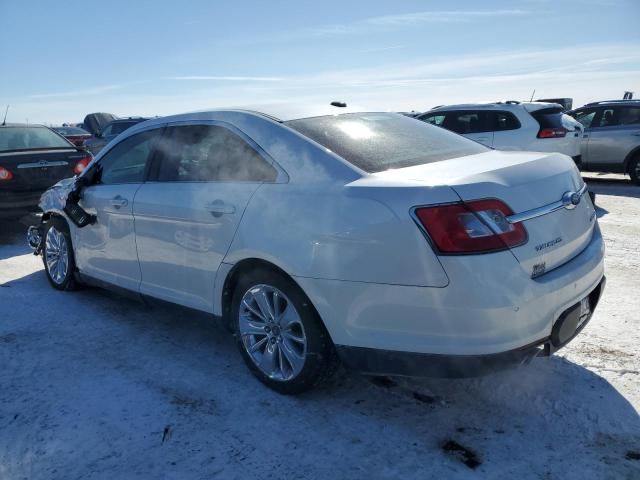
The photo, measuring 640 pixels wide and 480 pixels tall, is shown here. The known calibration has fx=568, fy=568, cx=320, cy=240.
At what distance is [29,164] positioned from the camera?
7.45 metres

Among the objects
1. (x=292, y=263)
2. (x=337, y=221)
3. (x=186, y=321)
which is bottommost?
(x=186, y=321)

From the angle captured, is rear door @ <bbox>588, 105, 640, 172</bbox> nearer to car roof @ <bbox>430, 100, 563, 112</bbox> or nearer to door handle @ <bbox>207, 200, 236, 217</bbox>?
car roof @ <bbox>430, 100, 563, 112</bbox>

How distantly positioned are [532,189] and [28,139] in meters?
7.63

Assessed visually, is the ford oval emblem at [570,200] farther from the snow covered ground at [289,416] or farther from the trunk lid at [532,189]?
the snow covered ground at [289,416]

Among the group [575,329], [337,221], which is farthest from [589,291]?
[337,221]

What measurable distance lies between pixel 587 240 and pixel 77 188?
382 centimetres

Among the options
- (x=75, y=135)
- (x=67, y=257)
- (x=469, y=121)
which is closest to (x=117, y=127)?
(x=75, y=135)

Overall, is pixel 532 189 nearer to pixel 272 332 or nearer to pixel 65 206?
pixel 272 332

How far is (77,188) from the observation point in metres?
4.67

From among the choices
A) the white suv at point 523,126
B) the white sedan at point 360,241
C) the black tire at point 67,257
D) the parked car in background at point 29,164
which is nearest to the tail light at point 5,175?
the parked car in background at point 29,164

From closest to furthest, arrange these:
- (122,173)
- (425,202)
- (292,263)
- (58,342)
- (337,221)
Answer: (425,202), (337,221), (292,263), (58,342), (122,173)

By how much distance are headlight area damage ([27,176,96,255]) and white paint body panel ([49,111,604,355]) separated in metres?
1.49

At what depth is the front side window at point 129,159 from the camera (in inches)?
162

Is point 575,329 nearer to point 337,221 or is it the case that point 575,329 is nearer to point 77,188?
point 337,221
